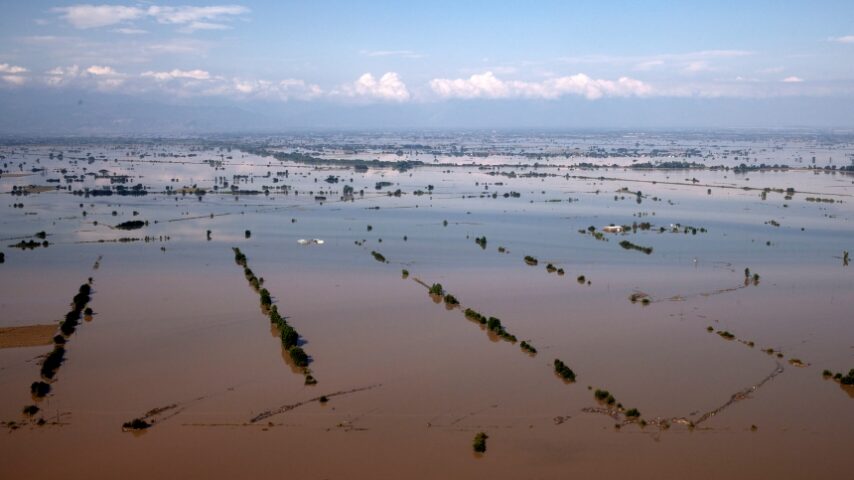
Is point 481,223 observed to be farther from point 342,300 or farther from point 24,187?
point 24,187

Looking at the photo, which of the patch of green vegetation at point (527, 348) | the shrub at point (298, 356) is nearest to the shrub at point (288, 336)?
the shrub at point (298, 356)

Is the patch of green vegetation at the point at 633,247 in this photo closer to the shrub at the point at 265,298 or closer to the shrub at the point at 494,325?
the shrub at the point at 494,325

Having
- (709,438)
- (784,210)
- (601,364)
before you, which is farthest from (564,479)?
(784,210)

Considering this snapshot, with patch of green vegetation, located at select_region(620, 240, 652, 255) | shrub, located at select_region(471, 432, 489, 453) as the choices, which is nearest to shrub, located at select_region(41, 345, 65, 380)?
shrub, located at select_region(471, 432, 489, 453)

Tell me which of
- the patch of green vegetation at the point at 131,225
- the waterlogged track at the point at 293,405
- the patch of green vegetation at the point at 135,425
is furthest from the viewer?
the patch of green vegetation at the point at 131,225

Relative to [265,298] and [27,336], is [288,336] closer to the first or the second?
[265,298]

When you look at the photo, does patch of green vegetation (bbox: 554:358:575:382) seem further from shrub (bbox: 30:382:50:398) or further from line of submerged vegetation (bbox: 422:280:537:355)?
shrub (bbox: 30:382:50:398)
